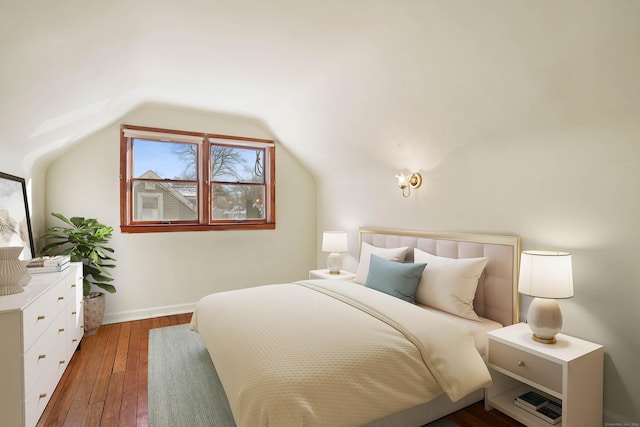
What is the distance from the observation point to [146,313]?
3.85 meters

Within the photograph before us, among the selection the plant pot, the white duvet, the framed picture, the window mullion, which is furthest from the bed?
the window mullion

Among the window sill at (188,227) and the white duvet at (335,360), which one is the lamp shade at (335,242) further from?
the white duvet at (335,360)

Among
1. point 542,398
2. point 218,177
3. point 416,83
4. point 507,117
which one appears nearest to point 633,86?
point 507,117

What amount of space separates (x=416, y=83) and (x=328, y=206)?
248 cm

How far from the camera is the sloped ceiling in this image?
64.2 inches

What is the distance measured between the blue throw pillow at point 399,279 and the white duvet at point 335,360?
32 cm

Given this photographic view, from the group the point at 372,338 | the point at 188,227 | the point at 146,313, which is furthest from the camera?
the point at 188,227

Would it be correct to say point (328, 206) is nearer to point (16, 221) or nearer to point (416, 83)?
point (416, 83)

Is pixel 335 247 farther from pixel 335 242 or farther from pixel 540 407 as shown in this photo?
pixel 540 407

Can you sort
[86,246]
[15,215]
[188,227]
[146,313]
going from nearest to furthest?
1. [15,215]
2. [86,246]
3. [146,313]
4. [188,227]

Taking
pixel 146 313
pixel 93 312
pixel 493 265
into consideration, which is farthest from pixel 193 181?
pixel 493 265

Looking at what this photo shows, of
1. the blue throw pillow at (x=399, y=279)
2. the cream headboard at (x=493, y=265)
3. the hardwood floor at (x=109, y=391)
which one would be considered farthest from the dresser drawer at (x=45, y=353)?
the cream headboard at (x=493, y=265)

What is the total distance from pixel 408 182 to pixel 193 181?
8.67 ft

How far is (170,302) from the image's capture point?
13.1ft
